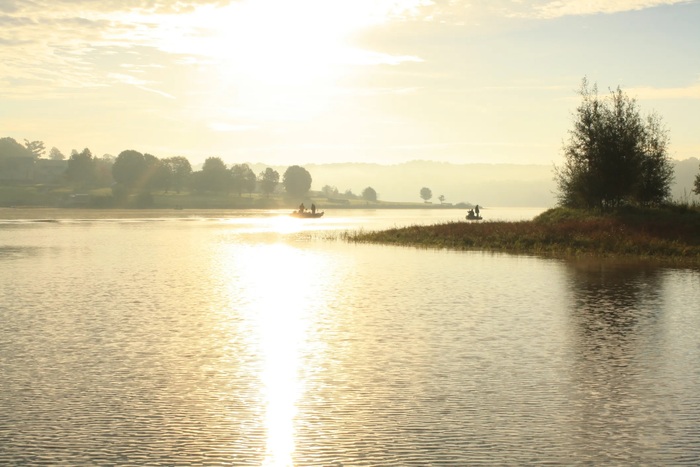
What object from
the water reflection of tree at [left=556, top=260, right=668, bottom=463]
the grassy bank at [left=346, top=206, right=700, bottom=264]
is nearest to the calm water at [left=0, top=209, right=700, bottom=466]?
the water reflection of tree at [left=556, top=260, right=668, bottom=463]

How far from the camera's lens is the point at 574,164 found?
76750mm

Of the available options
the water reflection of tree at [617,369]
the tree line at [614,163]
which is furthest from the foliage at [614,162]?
the water reflection of tree at [617,369]

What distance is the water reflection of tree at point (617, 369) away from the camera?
13303 millimetres

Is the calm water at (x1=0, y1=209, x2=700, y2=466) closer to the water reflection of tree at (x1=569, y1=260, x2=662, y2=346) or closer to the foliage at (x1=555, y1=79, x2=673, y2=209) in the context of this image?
the water reflection of tree at (x1=569, y1=260, x2=662, y2=346)

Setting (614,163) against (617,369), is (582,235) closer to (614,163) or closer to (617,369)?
(614,163)

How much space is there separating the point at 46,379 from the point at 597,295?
23.6 m

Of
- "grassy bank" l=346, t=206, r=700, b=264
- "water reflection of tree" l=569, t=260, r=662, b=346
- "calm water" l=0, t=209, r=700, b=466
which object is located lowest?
"calm water" l=0, t=209, r=700, b=466

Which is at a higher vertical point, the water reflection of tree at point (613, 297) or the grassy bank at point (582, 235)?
the grassy bank at point (582, 235)

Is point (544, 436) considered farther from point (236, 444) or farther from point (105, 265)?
point (105, 265)

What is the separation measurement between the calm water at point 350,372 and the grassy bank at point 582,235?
17.9 meters

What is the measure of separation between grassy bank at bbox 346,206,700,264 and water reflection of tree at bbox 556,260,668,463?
19710 millimetres

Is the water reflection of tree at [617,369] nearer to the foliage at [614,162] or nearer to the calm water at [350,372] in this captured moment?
the calm water at [350,372]

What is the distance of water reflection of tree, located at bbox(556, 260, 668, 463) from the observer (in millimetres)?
13303

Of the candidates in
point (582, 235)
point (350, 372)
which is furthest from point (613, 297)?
point (582, 235)
